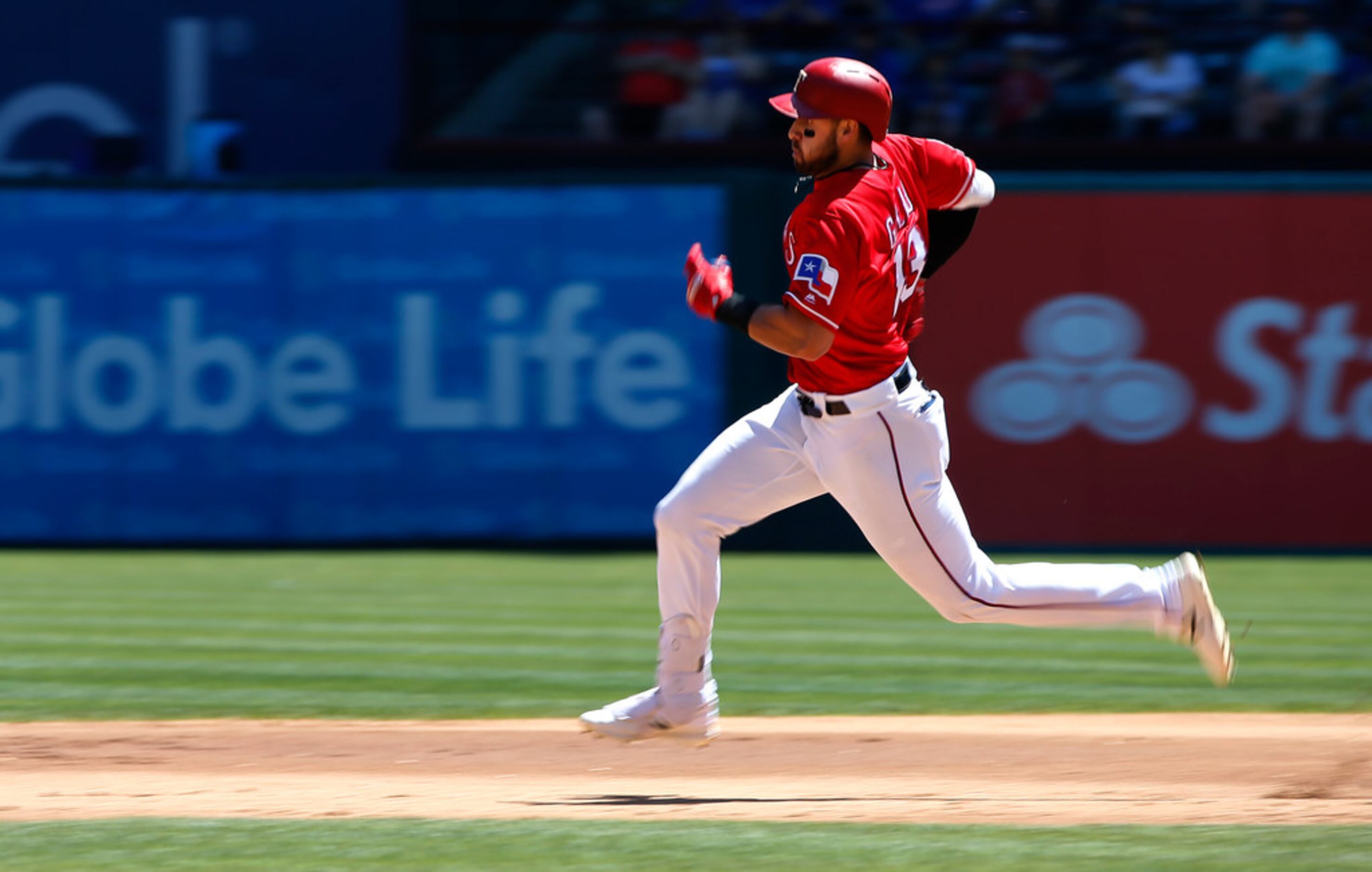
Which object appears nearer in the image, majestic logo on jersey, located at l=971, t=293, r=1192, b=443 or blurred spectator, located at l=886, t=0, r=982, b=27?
majestic logo on jersey, located at l=971, t=293, r=1192, b=443

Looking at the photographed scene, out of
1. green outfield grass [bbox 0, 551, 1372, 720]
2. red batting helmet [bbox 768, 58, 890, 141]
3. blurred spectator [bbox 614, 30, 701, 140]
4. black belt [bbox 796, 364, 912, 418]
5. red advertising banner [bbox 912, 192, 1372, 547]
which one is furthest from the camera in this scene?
blurred spectator [bbox 614, 30, 701, 140]

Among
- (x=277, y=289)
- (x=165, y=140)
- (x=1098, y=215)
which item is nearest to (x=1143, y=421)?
(x=1098, y=215)

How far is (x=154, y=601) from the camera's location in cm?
1006

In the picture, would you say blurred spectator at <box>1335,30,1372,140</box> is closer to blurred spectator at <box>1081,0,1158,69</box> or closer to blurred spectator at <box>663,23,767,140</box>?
blurred spectator at <box>1081,0,1158,69</box>

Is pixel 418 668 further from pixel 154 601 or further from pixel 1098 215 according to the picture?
pixel 1098 215

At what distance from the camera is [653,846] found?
4.63 metres

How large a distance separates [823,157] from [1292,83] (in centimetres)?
1025

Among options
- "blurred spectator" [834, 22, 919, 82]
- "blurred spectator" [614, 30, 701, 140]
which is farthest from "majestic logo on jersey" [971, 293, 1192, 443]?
"blurred spectator" [614, 30, 701, 140]

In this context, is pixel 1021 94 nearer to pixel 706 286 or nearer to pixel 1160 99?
pixel 1160 99

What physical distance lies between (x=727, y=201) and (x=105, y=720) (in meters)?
6.67

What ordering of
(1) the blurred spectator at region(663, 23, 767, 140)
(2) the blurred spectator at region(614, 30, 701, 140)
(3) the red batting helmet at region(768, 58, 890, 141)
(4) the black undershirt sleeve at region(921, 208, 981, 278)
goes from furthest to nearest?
1. (2) the blurred spectator at region(614, 30, 701, 140)
2. (1) the blurred spectator at region(663, 23, 767, 140)
3. (4) the black undershirt sleeve at region(921, 208, 981, 278)
4. (3) the red batting helmet at region(768, 58, 890, 141)

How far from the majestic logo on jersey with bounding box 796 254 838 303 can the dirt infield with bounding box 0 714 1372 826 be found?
1.34 meters

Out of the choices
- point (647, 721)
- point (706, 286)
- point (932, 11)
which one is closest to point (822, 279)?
point (706, 286)

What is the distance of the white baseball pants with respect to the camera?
5336 mm
